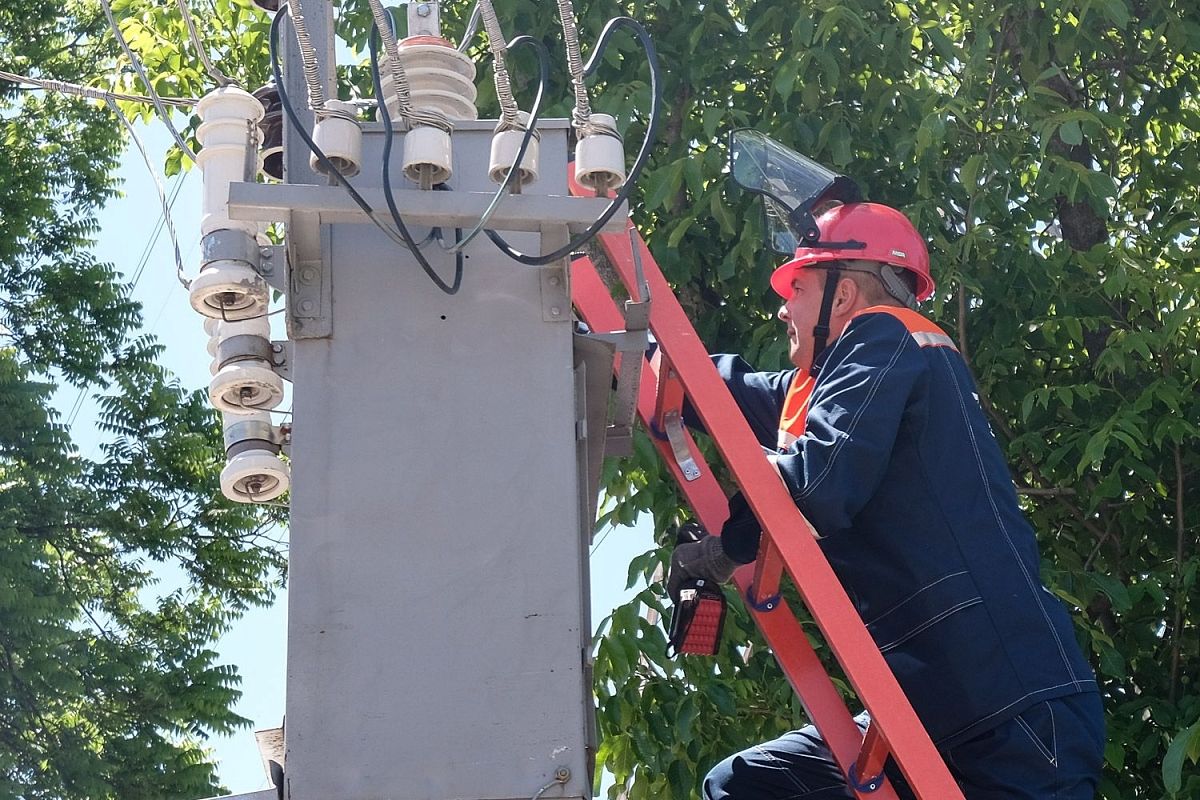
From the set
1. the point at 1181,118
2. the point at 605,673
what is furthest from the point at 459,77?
the point at 1181,118

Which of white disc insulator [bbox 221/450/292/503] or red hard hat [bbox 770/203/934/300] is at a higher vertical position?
red hard hat [bbox 770/203/934/300]

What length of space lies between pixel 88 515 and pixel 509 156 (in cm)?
1284

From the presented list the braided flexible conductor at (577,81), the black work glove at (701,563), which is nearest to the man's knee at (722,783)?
the black work glove at (701,563)

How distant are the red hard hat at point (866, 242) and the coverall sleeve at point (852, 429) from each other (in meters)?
0.37

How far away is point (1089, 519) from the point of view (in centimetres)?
627

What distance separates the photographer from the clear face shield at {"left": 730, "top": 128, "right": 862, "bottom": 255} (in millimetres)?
4250

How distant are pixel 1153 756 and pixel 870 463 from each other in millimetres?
2562

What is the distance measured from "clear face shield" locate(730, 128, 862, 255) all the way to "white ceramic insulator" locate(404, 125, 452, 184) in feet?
4.35

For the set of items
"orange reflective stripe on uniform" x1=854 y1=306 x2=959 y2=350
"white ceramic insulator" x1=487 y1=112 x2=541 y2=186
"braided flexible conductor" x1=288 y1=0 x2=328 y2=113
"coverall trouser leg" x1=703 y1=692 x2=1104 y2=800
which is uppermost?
"braided flexible conductor" x1=288 y1=0 x2=328 y2=113

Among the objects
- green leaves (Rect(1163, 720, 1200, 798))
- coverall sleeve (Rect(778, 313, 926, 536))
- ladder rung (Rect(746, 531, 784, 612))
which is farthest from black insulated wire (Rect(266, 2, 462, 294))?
green leaves (Rect(1163, 720, 1200, 798))

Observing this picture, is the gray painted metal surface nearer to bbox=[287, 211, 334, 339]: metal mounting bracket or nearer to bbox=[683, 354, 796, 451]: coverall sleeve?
bbox=[287, 211, 334, 339]: metal mounting bracket

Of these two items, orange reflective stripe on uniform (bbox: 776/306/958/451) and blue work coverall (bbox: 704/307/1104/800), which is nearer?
blue work coverall (bbox: 704/307/1104/800)

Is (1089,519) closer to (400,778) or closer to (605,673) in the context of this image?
(605,673)

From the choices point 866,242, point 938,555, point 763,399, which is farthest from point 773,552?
point 866,242
